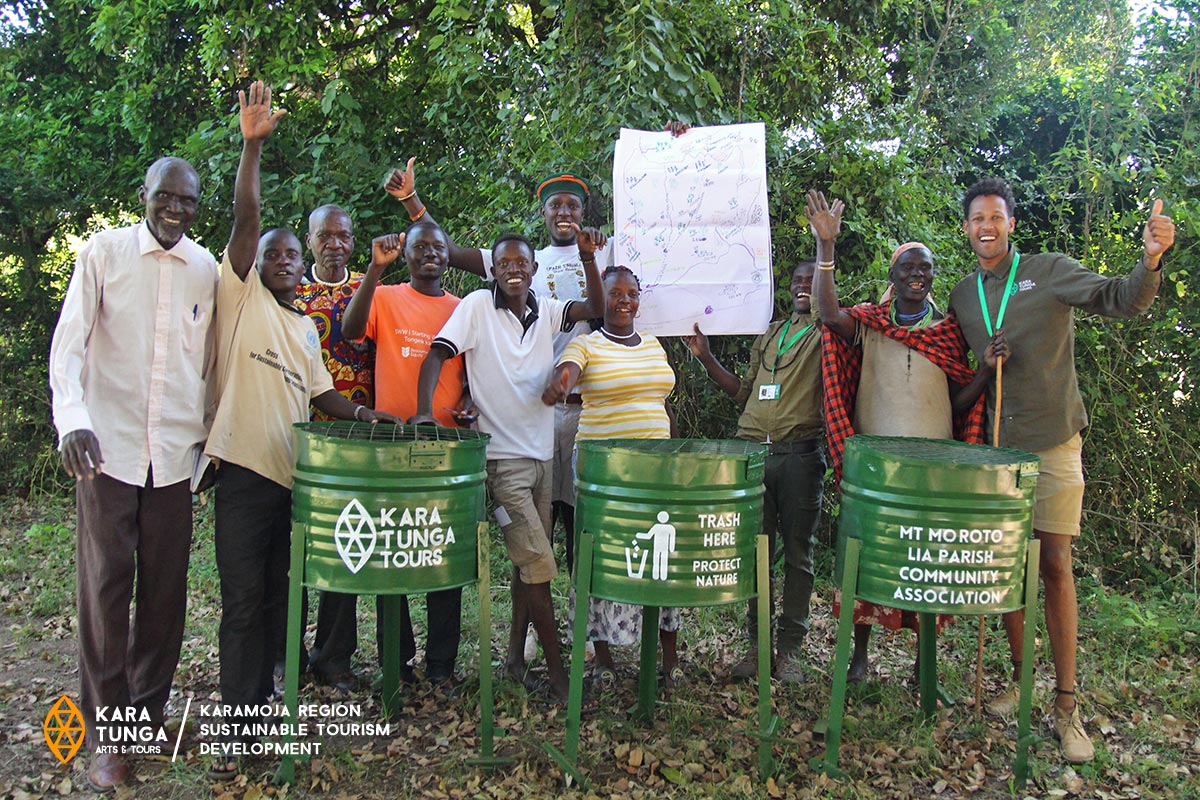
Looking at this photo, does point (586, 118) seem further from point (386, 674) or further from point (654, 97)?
point (386, 674)

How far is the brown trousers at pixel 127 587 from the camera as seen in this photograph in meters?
3.12

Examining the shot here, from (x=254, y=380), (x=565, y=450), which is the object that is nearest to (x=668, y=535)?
(x=565, y=450)

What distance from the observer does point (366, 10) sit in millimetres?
8070

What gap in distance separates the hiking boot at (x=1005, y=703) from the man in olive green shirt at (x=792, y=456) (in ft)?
2.70

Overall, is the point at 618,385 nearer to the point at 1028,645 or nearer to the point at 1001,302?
the point at 1001,302

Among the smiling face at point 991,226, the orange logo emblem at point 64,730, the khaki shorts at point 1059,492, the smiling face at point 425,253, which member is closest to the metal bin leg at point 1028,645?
the khaki shorts at point 1059,492

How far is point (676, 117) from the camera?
510cm

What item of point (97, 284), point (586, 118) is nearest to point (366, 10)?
point (586, 118)

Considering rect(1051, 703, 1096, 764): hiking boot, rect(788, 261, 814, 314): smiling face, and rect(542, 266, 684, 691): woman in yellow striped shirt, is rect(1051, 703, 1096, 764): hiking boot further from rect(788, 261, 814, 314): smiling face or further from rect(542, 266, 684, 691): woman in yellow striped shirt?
rect(788, 261, 814, 314): smiling face

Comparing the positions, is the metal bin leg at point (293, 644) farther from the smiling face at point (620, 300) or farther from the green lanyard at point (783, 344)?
the green lanyard at point (783, 344)

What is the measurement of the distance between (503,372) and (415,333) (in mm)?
458

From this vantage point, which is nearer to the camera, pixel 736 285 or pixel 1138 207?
pixel 736 285

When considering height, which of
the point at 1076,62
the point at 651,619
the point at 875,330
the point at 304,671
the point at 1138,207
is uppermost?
the point at 1076,62

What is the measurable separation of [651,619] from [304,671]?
164cm
